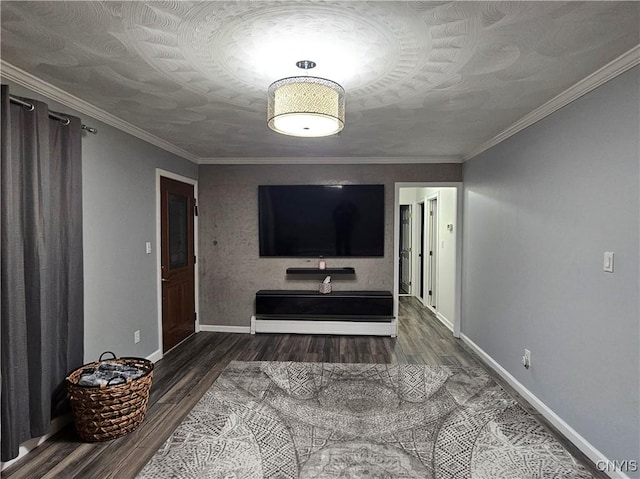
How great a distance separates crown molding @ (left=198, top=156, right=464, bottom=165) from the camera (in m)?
4.68

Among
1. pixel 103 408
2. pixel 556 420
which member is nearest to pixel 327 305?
pixel 556 420

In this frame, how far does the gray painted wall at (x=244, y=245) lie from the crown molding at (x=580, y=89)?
6.12 ft

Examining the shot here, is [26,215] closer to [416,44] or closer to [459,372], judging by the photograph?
[416,44]

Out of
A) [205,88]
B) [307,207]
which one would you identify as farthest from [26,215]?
[307,207]

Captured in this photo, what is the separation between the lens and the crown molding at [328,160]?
4.68 meters

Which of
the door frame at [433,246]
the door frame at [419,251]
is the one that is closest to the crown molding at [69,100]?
the door frame at [433,246]

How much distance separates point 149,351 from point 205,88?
9.01ft

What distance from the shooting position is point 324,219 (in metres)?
4.79

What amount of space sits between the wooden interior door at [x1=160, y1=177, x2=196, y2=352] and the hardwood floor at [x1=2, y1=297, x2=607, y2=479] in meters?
0.23

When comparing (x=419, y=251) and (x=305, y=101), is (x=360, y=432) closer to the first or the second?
(x=305, y=101)

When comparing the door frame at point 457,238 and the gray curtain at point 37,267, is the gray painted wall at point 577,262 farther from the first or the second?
the gray curtain at point 37,267

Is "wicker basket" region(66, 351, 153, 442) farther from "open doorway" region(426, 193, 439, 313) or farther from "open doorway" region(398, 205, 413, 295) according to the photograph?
"open doorway" region(398, 205, 413, 295)

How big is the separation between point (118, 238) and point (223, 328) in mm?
2175

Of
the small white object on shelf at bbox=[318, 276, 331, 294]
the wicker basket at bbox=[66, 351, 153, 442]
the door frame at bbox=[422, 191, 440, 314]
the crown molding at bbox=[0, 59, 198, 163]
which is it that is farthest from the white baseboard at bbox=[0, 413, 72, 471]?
the door frame at bbox=[422, 191, 440, 314]
